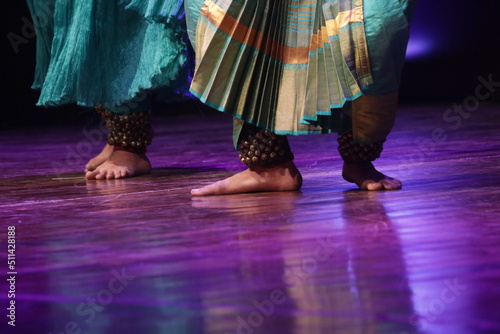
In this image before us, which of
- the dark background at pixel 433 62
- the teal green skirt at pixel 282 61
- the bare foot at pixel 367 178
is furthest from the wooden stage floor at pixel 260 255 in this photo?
the dark background at pixel 433 62

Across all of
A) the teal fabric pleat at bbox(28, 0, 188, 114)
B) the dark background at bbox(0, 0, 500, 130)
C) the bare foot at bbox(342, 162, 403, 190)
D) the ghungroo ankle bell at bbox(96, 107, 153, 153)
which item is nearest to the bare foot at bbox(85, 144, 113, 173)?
the ghungroo ankle bell at bbox(96, 107, 153, 153)

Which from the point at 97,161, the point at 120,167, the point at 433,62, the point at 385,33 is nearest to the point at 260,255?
the point at 385,33

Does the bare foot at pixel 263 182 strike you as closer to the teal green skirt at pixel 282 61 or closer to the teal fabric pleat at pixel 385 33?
the teal green skirt at pixel 282 61

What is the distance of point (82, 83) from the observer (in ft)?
8.20

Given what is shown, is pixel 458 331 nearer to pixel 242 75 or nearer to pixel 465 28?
pixel 242 75

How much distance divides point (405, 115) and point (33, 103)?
2.69 meters

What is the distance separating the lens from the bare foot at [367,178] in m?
1.91

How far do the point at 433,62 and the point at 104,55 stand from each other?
4.87 metres

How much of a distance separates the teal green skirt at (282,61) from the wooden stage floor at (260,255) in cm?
18

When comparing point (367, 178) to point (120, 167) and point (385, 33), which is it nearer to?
point (385, 33)

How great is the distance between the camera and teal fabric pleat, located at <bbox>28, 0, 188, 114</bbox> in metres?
2.46

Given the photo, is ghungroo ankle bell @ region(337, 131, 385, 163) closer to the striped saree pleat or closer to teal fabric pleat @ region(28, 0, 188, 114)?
the striped saree pleat

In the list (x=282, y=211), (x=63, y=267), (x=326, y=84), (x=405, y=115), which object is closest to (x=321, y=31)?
(x=326, y=84)

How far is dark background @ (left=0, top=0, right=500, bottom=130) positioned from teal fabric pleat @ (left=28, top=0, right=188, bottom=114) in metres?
3.53
